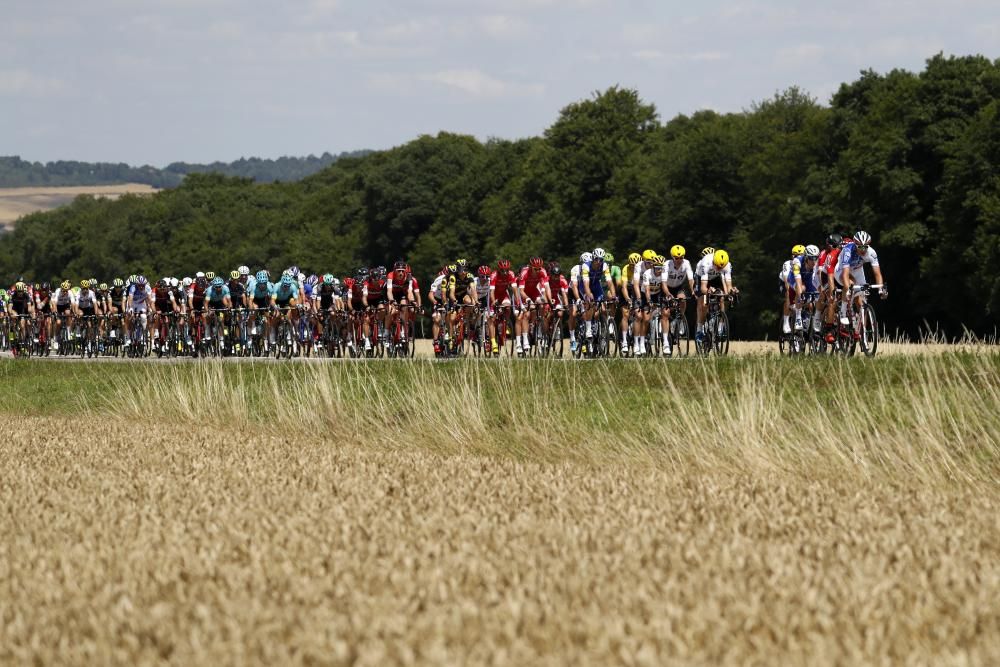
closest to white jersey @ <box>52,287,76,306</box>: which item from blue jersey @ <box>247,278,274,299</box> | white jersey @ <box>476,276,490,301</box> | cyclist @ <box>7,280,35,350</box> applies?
cyclist @ <box>7,280,35,350</box>

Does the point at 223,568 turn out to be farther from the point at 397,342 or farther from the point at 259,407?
the point at 397,342

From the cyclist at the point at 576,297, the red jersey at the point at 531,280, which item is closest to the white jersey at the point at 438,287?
the red jersey at the point at 531,280

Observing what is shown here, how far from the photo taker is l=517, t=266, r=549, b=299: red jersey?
1209 inches

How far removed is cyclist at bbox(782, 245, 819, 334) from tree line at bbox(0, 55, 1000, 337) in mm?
22902

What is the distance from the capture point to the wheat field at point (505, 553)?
4.15 meters

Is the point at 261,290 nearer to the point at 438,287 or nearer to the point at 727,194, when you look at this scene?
the point at 438,287

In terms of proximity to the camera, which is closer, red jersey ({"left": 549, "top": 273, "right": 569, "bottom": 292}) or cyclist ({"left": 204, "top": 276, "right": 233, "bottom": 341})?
red jersey ({"left": 549, "top": 273, "right": 569, "bottom": 292})

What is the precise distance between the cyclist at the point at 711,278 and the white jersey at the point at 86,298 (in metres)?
22.1

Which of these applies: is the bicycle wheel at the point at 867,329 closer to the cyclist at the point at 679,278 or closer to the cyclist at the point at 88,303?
the cyclist at the point at 679,278

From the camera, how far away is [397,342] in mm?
32719

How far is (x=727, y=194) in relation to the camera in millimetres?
71562

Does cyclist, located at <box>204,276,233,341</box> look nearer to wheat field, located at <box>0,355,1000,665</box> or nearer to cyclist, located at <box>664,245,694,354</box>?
cyclist, located at <box>664,245,694,354</box>

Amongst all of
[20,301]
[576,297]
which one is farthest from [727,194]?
[576,297]

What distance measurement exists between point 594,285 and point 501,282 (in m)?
2.43
